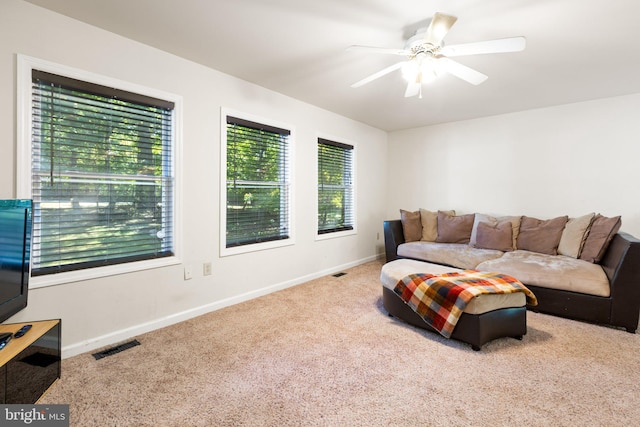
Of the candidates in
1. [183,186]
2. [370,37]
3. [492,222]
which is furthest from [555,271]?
[183,186]

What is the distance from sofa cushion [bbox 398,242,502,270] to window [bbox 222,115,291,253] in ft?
5.89

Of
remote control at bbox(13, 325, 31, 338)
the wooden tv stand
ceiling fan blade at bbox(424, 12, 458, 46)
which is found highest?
ceiling fan blade at bbox(424, 12, 458, 46)

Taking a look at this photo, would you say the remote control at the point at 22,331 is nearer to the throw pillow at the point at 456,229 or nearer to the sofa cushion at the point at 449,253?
the sofa cushion at the point at 449,253

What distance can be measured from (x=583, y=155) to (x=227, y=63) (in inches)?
173

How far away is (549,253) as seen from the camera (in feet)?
11.4

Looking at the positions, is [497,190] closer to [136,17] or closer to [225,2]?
[225,2]

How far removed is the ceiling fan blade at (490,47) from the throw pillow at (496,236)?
8.58 ft

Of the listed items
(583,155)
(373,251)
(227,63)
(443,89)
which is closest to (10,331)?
(227,63)

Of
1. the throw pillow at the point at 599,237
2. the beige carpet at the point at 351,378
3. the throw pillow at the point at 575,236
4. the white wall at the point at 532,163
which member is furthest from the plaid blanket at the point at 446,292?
the white wall at the point at 532,163

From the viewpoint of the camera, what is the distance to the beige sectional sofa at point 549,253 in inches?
99.7

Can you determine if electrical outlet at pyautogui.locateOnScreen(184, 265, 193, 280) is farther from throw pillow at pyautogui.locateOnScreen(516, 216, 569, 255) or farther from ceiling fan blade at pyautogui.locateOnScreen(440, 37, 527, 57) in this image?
throw pillow at pyautogui.locateOnScreen(516, 216, 569, 255)

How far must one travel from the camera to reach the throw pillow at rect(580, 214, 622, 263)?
297cm

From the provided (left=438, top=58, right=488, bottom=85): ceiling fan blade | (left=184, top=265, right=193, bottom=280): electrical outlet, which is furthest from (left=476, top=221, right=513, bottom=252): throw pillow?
(left=184, top=265, right=193, bottom=280): electrical outlet

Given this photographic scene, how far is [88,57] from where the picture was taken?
2.13m
